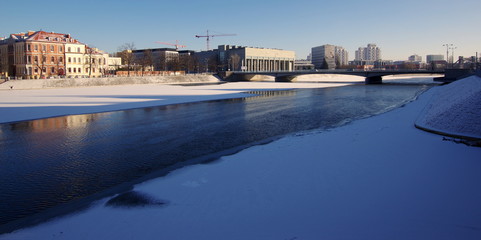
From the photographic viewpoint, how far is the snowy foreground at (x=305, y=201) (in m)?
7.05

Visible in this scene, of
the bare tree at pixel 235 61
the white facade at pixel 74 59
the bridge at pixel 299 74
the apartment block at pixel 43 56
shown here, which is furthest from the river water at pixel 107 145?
the bare tree at pixel 235 61

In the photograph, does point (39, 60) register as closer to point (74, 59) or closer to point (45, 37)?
point (45, 37)

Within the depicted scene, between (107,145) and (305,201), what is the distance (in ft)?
35.2

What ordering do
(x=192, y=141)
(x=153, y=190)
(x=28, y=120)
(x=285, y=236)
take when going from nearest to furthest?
(x=285, y=236) < (x=153, y=190) < (x=192, y=141) < (x=28, y=120)

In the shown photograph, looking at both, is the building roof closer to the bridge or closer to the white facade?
the white facade

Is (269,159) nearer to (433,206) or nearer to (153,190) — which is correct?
(153,190)

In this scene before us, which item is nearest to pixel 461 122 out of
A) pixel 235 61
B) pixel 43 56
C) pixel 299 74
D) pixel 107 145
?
pixel 107 145

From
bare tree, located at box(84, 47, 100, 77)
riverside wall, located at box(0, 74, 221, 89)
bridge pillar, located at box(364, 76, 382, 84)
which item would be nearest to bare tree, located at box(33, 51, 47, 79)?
bare tree, located at box(84, 47, 100, 77)

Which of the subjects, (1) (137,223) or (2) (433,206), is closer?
(1) (137,223)

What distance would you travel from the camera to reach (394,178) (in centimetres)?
1011

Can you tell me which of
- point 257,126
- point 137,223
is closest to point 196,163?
point 137,223

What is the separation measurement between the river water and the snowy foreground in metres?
1.71

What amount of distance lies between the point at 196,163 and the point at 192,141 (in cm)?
424

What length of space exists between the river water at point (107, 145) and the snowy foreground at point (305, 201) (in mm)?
1706
